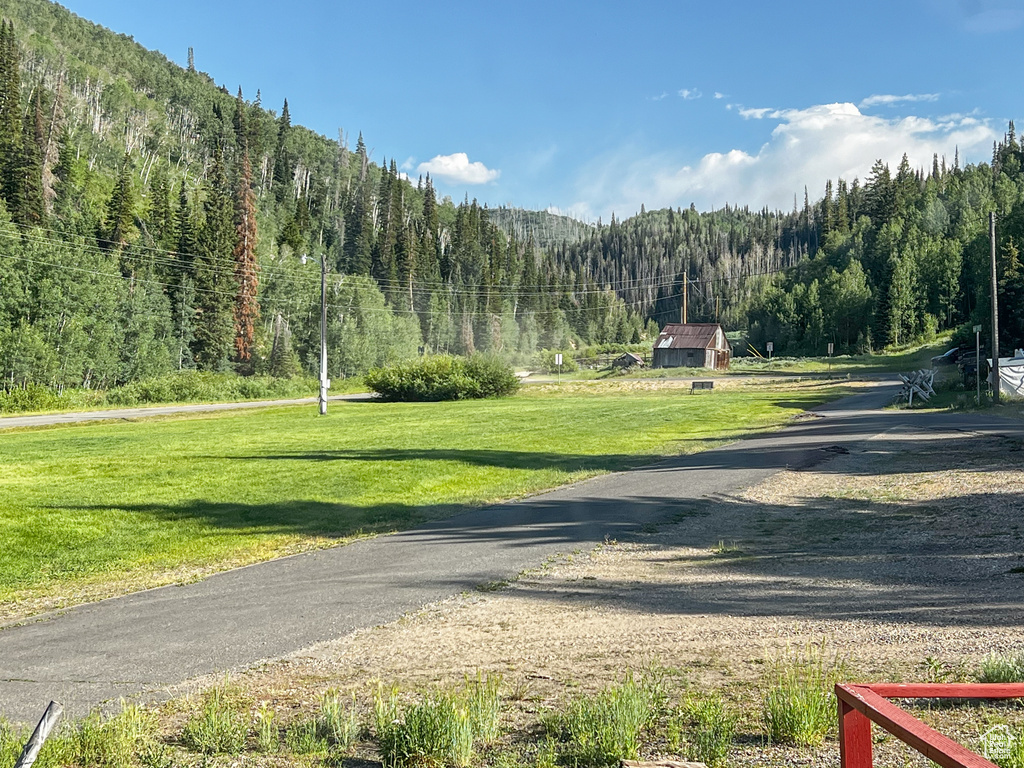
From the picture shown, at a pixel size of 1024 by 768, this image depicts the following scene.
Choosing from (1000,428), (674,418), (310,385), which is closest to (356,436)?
(674,418)

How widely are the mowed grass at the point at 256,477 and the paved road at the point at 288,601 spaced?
107 cm

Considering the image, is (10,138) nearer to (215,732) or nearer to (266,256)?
(266,256)

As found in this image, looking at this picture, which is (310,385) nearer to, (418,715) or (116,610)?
(116,610)

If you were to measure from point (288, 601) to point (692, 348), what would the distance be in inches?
3774

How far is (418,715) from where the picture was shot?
5094 millimetres

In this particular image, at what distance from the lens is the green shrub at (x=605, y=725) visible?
4773mm

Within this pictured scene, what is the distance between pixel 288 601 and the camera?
9.26 metres

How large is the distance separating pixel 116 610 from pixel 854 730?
8.49 meters

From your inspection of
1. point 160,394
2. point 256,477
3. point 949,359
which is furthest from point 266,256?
point 256,477

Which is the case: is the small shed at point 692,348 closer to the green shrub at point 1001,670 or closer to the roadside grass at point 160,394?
the roadside grass at point 160,394

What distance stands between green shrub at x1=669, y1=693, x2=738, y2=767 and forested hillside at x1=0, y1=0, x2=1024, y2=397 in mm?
39911

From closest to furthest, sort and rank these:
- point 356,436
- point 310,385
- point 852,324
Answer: point 356,436, point 310,385, point 852,324

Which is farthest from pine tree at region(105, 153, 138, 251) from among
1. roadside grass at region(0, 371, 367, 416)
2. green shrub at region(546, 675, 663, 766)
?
green shrub at region(546, 675, 663, 766)

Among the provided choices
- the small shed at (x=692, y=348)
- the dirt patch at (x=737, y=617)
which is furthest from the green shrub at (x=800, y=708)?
the small shed at (x=692, y=348)
